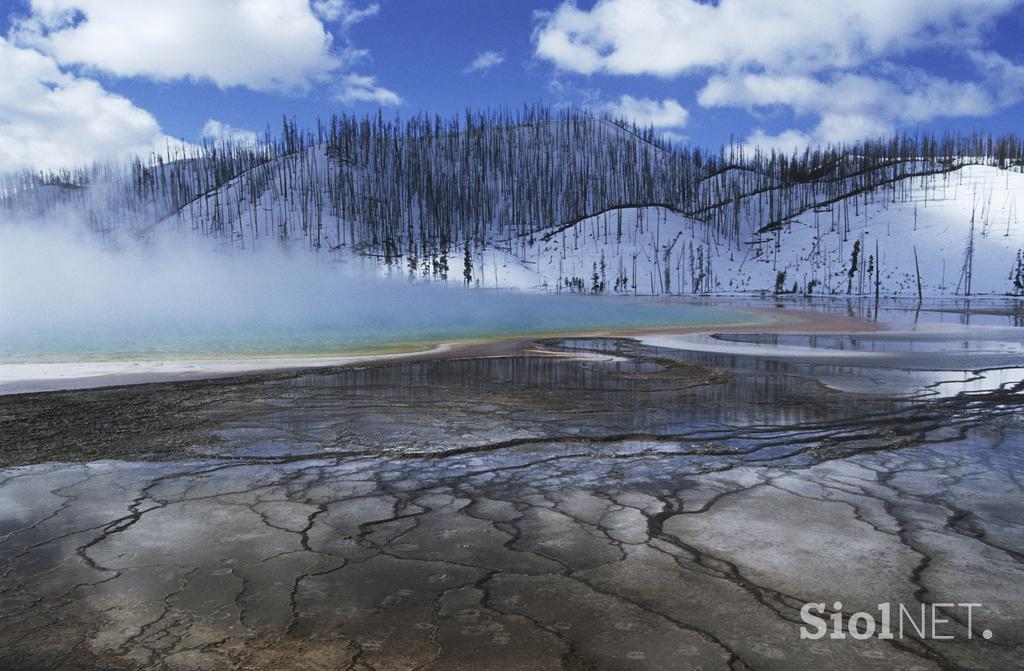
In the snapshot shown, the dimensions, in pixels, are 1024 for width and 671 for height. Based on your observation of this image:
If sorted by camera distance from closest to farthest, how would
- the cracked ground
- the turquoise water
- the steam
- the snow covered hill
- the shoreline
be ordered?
1. the cracked ground
2. the shoreline
3. the turquoise water
4. the steam
5. the snow covered hill

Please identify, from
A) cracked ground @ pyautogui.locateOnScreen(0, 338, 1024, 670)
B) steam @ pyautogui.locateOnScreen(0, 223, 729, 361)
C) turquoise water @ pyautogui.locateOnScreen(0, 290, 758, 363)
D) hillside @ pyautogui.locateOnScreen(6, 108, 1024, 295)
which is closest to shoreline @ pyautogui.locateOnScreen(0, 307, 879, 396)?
turquoise water @ pyautogui.locateOnScreen(0, 290, 758, 363)

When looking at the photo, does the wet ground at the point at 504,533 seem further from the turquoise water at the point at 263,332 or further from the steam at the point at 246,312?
the steam at the point at 246,312

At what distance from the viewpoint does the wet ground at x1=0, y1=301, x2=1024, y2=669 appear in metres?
3.36

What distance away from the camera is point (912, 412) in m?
9.37

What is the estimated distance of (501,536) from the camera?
479 cm

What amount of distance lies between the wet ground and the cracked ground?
0.02 meters

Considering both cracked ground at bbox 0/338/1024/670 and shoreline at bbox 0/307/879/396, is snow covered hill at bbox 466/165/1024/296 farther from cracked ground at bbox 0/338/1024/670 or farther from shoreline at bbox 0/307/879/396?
cracked ground at bbox 0/338/1024/670

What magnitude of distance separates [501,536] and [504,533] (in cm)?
6

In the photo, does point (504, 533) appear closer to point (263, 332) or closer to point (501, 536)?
point (501, 536)

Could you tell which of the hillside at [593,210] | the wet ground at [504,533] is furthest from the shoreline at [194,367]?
the hillside at [593,210]

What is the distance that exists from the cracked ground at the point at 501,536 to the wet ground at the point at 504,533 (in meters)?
0.02

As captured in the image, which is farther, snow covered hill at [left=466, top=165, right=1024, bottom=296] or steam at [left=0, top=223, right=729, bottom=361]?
snow covered hill at [left=466, top=165, right=1024, bottom=296]

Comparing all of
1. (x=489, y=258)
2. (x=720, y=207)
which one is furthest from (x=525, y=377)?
(x=720, y=207)

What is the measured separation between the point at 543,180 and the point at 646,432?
126 m
